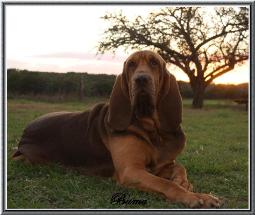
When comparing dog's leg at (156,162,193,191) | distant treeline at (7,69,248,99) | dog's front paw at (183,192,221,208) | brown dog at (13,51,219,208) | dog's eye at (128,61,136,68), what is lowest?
dog's front paw at (183,192,221,208)

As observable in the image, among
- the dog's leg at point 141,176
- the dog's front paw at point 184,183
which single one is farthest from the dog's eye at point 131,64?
the dog's front paw at point 184,183

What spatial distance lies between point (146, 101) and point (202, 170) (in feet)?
5.53

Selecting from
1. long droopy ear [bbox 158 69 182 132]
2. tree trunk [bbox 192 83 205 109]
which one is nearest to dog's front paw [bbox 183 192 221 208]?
long droopy ear [bbox 158 69 182 132]

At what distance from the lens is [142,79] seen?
641 centimetres

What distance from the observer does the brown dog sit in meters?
6.47

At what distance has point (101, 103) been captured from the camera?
759 cm

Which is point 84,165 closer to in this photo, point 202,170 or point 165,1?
point 202,170

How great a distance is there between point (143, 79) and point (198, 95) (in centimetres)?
292

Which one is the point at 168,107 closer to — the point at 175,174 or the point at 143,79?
the point at 143,79

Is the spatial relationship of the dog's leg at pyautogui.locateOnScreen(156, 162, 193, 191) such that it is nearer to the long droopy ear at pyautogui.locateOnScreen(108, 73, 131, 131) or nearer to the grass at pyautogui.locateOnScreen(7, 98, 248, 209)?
the grass at pyautogui.locateOnScreen(7, 98, 248, 209)

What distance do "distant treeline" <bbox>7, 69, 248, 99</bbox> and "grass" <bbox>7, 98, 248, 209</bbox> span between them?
0.19m

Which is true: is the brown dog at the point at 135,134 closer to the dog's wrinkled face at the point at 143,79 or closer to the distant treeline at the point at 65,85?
the dog's wrinkled face at the point at 143,79

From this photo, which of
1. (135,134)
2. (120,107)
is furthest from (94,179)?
(120,107)

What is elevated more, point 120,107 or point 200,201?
point 120,107
